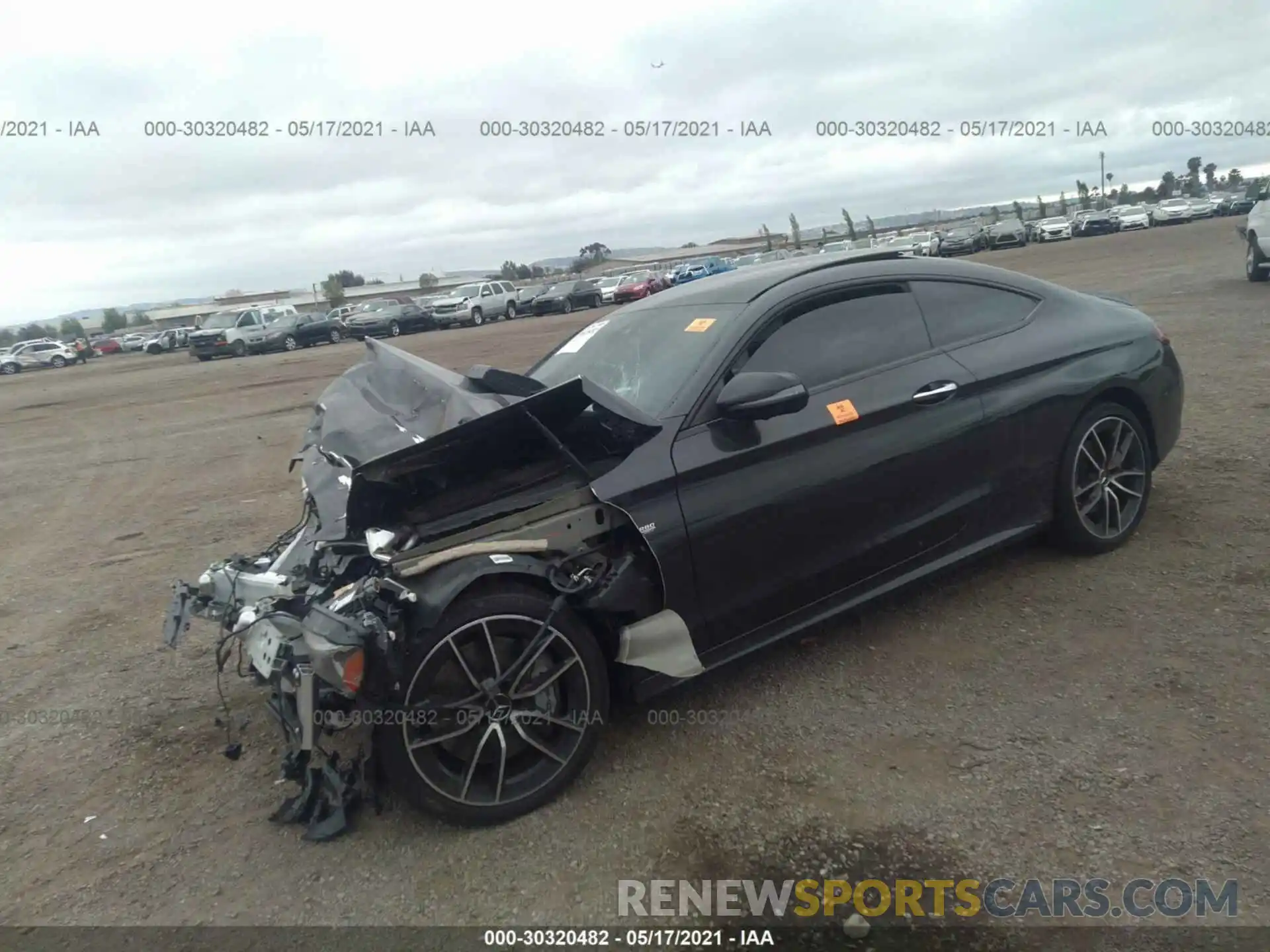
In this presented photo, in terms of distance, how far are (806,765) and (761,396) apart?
137cm

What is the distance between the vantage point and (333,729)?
3020mm

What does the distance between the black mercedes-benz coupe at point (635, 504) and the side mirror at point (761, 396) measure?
0.03 ft

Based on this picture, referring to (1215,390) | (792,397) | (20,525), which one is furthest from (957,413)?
(20,525)

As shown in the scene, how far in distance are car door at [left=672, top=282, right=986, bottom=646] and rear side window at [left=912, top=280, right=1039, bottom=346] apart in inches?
3.6

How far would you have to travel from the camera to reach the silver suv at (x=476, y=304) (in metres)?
39.5

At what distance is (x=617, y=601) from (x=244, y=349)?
111ft

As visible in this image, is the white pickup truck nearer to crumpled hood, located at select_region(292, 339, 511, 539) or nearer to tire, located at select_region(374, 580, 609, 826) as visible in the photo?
crumpled hood, located at select_region(292, 339, 511, 539)

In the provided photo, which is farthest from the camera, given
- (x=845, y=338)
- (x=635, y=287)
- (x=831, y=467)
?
(x=635, y=287)

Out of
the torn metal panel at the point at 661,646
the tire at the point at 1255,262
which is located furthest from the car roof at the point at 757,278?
the tire at the point at 1255,262

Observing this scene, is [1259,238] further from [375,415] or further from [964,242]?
[964,242]

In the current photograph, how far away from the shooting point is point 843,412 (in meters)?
3.78

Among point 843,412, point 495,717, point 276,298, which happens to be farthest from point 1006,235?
point 276,298

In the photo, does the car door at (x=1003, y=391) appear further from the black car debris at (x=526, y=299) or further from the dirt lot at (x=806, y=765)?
the black car debris at (x=526, y=299)

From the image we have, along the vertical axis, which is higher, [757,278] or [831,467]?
[757,278]
